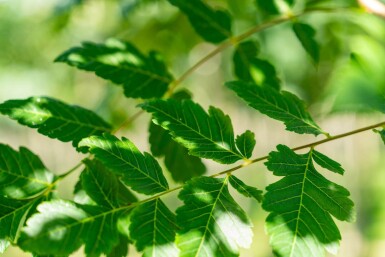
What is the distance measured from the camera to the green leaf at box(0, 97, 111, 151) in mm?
880

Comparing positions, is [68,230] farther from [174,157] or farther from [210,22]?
[210,22]

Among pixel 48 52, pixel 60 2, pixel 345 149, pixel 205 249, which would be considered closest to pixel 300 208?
pixel 205 249

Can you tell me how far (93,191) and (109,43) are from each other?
17.5 inches

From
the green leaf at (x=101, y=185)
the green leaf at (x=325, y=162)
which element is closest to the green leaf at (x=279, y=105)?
the green leaf at (x=325, y=162)

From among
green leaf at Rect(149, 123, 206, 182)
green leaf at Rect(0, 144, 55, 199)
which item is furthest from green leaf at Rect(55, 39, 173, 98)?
green leaf at Rect(0, 144, 55, 199)

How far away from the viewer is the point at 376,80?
3.00 ft

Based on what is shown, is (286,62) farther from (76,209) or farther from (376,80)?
(76,209)

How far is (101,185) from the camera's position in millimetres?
775

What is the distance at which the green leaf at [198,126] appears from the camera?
79cm

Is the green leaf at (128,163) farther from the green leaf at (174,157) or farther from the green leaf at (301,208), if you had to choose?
the green leaf at (174,157)

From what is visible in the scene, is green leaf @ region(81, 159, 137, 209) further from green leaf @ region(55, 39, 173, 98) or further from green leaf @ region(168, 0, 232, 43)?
green leaf @ region(168, 0, 232, 43)

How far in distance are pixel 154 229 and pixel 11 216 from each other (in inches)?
9.8

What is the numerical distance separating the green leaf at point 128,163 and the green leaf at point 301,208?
17 cm

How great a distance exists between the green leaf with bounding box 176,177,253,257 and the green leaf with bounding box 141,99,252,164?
0.23 feet
